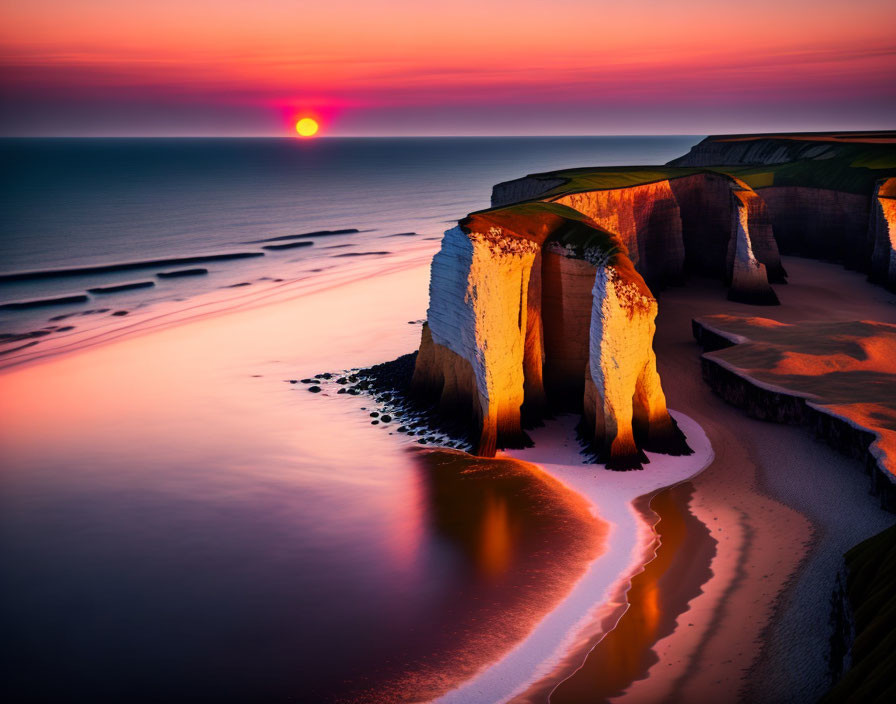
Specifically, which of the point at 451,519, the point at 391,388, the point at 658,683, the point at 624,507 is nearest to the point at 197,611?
the point at 451,519

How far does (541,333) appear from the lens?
26844 mm

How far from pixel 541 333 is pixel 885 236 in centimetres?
2660

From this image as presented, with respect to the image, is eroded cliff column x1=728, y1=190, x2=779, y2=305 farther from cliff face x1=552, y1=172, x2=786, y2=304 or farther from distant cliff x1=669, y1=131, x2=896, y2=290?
distant cliff x1=669, y1=131, x2=896, y2=290

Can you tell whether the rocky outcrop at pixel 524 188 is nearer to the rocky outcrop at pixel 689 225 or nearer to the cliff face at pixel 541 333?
the rocky outcrop at pixel 689 225

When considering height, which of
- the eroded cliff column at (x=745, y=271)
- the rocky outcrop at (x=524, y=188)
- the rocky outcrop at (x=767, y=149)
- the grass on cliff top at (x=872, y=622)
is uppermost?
the rocky outcrop at (x=767, y=149)

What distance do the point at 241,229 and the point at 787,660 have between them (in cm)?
7452

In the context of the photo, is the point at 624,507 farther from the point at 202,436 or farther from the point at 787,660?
the point at 202,436

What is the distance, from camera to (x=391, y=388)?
3011 cm

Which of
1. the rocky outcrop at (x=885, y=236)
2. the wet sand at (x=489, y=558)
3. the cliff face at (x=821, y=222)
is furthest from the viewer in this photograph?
the cliff face at (x=821, y=222)

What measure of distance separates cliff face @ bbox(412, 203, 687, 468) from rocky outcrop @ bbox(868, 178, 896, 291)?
23.7 m

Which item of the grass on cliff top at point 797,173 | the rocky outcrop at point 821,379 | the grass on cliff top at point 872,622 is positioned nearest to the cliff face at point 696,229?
the grass on cliff top at point 797,173

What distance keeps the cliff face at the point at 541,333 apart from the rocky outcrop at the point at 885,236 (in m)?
23.7

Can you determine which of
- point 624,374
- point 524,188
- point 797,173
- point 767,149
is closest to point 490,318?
point 624,374

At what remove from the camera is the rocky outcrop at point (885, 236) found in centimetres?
4250
